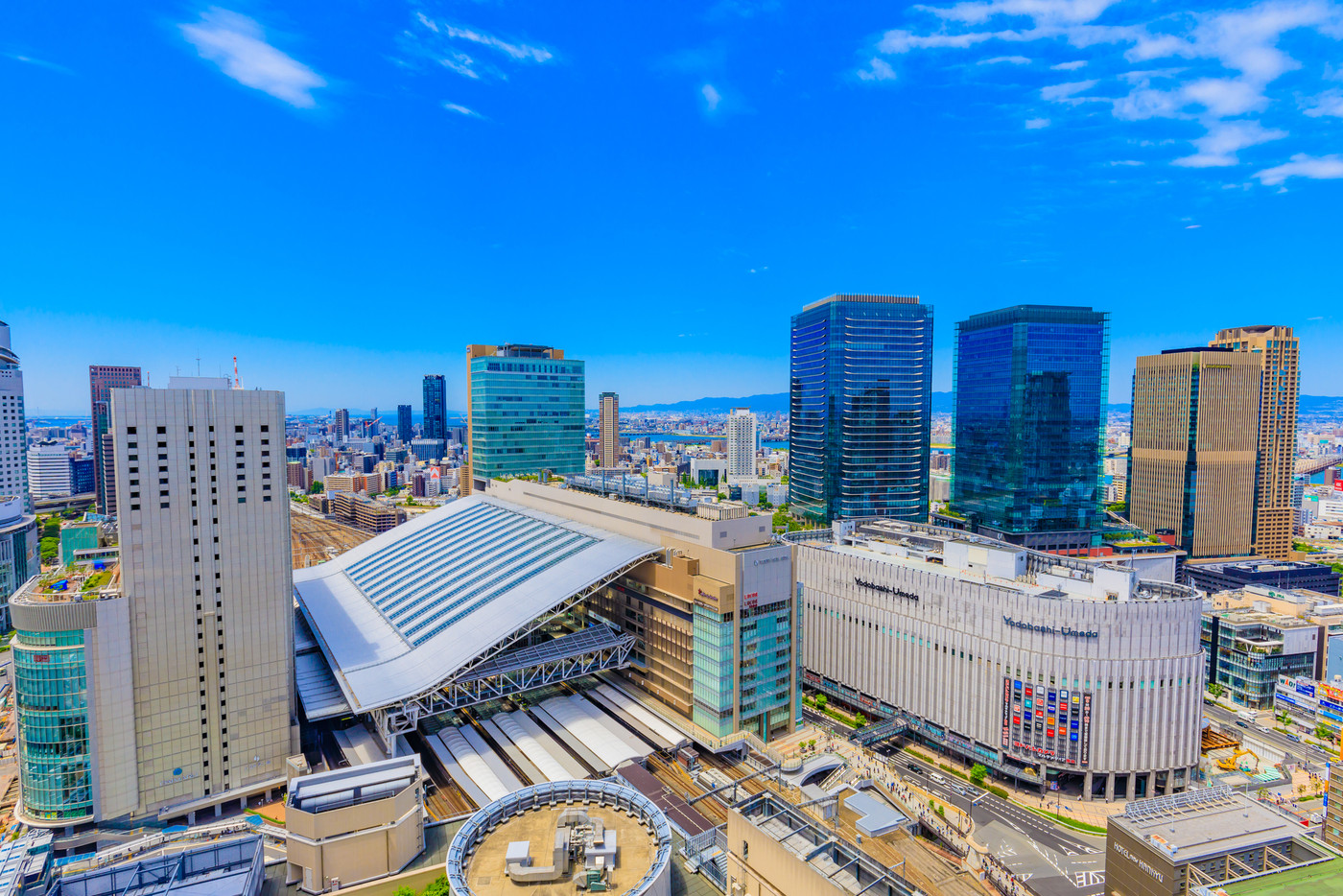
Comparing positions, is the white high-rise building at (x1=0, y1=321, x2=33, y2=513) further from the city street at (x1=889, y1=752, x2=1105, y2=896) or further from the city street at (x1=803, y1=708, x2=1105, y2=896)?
the city street at (x1=889, y1=752, x2=1105, y2=896)

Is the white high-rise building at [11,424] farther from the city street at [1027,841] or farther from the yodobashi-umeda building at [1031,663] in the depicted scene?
the city street at [1027,841]

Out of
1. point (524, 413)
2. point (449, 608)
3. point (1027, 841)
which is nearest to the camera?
point (1027, 841)

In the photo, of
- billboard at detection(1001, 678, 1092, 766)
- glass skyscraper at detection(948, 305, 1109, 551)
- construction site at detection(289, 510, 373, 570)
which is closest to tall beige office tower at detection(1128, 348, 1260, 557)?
glass skyscraper at detection(948, 305, 1109, 551)

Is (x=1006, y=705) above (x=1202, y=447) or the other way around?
the other way around

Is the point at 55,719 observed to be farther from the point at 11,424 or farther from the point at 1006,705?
the point at 11,424

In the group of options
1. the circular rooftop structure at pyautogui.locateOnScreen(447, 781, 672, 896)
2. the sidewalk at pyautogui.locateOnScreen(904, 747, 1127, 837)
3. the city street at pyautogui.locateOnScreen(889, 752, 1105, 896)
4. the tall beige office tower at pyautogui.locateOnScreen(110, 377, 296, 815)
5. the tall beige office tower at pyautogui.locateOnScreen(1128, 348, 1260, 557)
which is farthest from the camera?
the tall beige office tower at pyautogui.locateOnScreen(1128, 348, 1260, 557)

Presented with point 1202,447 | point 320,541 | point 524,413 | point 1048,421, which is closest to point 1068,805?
point 1048,421

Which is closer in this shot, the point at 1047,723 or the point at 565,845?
the point at 565,845
